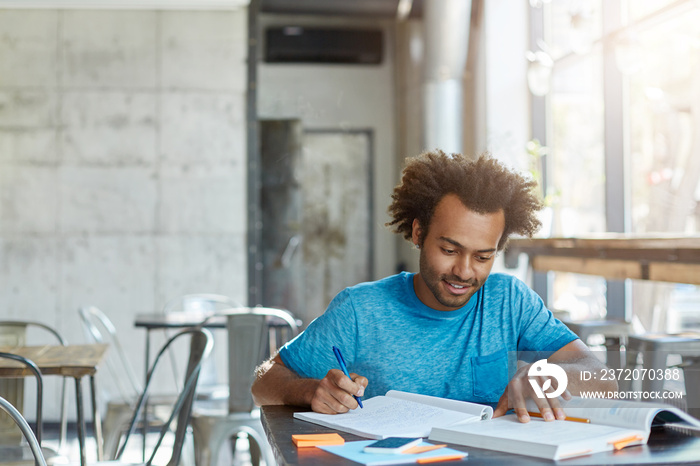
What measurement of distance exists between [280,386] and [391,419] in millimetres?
332

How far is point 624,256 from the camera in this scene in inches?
135

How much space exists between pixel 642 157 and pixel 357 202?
336cm

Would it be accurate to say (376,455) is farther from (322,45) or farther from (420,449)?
(322,45)

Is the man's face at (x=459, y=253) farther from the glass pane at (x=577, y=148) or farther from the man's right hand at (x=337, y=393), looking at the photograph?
the glass pane at (x=577, y=148)

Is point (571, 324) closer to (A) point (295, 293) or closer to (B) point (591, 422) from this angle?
(B) point (591, 422)

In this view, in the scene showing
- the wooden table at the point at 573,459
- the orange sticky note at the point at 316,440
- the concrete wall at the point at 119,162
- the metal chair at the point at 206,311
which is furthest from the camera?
the concrete wall at the point at 119,162

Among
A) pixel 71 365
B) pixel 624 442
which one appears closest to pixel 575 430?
pixel 624 442

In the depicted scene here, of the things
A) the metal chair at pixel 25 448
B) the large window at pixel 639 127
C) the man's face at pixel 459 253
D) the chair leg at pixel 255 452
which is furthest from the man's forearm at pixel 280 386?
the large window at pixel 639 127

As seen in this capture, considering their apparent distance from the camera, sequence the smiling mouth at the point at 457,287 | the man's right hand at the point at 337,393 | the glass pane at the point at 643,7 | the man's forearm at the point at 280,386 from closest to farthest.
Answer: the man's right hand at the point at 337,393
the man's forearm at the point at 280,386
the smiling mouth at the point at 457,287
the glass pane at the point at 643,7

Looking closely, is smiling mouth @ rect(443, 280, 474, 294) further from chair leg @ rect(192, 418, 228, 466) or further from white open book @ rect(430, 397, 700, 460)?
chair leg @ rect(192, 418, 228, 466)

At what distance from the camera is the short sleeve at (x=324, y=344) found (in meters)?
1.61

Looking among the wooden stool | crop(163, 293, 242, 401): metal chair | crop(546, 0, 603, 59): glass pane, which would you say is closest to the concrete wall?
crop(163, 293, 242, 401): metal chair

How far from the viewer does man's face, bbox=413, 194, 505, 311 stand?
157 cm

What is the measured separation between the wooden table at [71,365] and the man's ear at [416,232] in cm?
124
